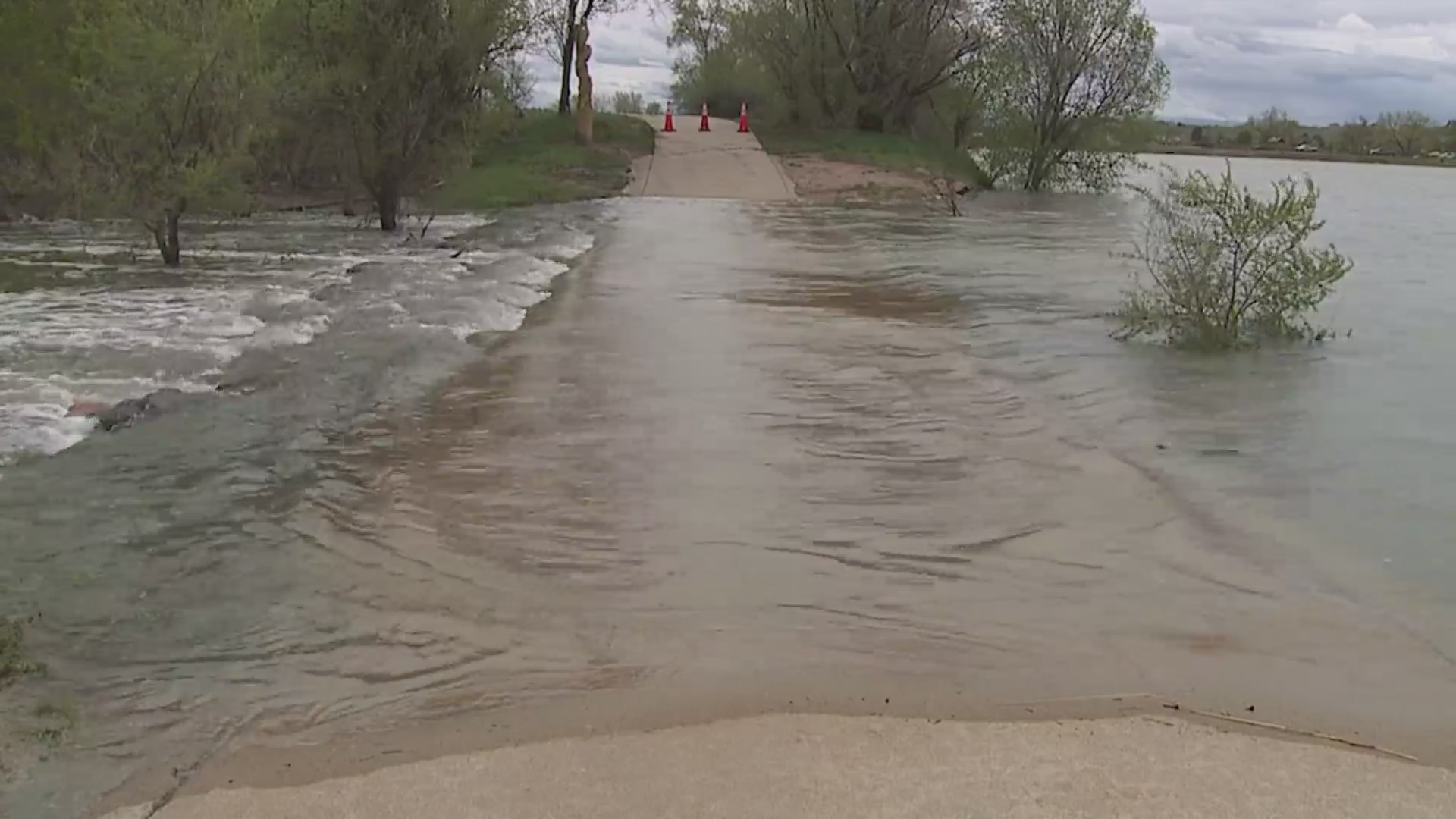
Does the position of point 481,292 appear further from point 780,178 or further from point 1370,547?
point 780,178

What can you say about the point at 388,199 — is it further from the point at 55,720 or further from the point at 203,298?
the point at 55,720

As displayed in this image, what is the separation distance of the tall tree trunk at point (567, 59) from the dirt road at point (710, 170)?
3325mm

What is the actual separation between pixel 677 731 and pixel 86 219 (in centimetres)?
1727

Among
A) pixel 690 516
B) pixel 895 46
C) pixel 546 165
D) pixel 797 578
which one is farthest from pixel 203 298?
pixel 895 46

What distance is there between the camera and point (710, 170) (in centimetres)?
3934

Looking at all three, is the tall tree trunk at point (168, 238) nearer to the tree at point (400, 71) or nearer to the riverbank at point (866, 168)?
the tree at point (400, 71)

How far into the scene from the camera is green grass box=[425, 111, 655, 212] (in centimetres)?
3244

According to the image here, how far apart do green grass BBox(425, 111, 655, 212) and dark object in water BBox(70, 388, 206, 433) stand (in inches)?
710

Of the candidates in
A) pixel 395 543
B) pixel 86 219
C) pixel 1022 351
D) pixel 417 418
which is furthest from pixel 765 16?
pixel 395 543

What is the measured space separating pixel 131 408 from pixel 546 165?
1099 inches

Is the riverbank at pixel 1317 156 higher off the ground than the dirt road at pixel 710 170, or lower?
higher

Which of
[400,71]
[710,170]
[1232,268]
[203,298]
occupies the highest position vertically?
[400,71]

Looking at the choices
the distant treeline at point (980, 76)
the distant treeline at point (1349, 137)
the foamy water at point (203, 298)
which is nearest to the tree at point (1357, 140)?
the distant treeline at point (1349, 137)

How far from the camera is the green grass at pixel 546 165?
32438 mm
